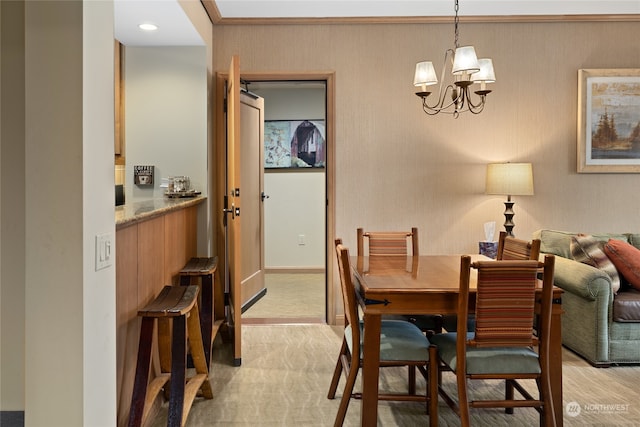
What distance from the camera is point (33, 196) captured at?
1350 mm

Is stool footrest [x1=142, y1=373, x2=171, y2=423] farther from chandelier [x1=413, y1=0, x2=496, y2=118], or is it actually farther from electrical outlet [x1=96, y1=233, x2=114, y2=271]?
chandelier [x1=413, y1=0, x2=496, y2=118]

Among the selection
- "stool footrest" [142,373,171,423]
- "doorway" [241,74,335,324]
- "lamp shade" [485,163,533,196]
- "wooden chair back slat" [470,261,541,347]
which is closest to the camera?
"wooden chair back slat" [470,261,541,347]

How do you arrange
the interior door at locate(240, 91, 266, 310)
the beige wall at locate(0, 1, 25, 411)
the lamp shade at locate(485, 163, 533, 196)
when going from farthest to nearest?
the interior door at locate(240, 91, 266, 310) < the lamp shade at locate(485, 163, 533, 196) < the beige wall at locate(0, 1, 25, 411)

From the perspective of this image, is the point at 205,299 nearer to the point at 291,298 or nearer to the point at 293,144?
the point at 291,298

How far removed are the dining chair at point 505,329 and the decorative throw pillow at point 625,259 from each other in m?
1.63

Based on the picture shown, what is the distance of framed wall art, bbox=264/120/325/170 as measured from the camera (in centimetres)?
623

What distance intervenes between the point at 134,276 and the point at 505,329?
165cm

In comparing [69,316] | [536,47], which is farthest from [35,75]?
[536,47]

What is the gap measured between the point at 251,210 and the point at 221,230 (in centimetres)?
57

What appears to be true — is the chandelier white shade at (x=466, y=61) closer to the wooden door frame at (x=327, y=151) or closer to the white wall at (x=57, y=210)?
the wooden door frame at (x=327, y=151)

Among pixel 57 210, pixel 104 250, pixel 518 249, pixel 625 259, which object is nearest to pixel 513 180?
pixel 625 259

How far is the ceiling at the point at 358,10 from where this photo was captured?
3.44 m
